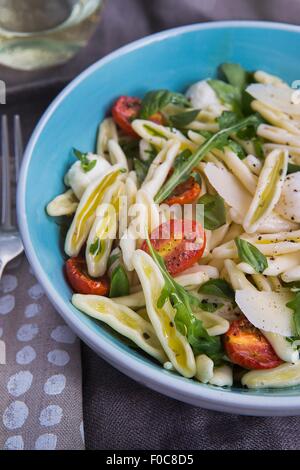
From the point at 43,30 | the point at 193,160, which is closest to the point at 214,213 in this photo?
the point at 193,160

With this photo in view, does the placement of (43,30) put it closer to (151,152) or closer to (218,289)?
(151,152)

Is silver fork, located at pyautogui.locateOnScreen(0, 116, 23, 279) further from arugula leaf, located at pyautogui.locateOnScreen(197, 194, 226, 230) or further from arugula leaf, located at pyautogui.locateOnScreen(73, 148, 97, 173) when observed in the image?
arugula leaf, located at pyautogui.locateOnScreen(197, 194, 226, 230)

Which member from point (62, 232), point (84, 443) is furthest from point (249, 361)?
point (62, 232)

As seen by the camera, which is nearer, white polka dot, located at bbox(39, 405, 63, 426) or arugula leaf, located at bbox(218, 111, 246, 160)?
white polka dot, located at bbox(39, 405, 63, 426)

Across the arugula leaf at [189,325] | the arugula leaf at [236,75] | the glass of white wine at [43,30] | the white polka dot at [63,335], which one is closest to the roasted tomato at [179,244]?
the arugula leaf at [189,325]

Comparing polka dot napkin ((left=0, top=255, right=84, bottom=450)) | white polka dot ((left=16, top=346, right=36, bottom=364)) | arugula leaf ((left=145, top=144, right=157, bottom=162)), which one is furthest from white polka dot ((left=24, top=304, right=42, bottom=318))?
arugula leaf ((left=145, top=144, right=157, bottom=162))

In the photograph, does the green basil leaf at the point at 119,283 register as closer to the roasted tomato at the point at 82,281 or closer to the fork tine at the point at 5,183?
the roasted tomato at the point at 82,281
